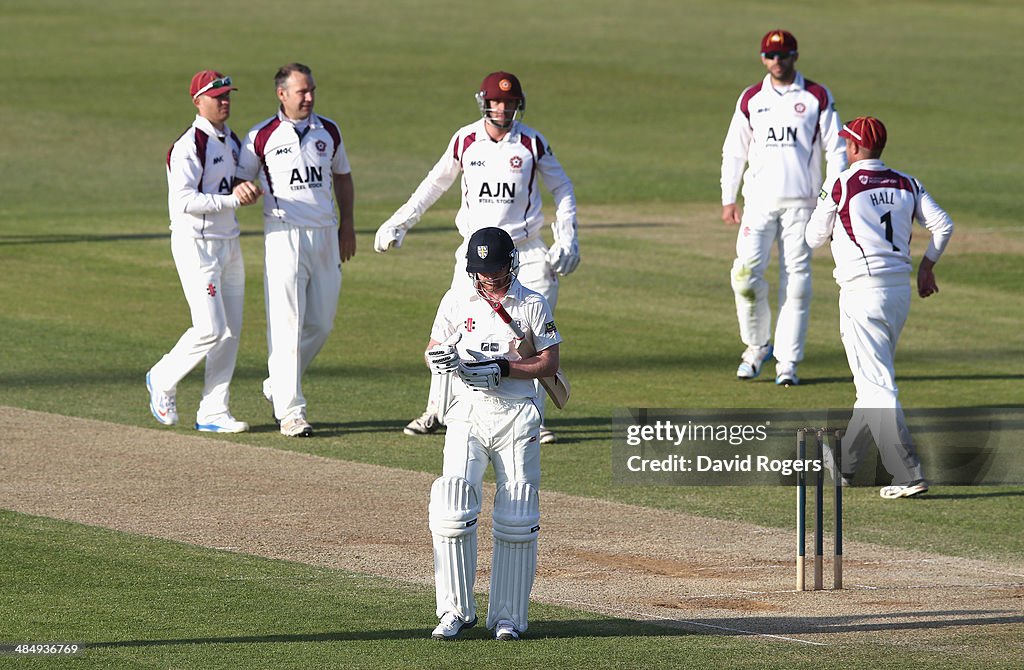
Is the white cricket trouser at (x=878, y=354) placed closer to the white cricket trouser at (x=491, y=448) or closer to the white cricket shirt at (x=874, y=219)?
the white cricket shirt at (x=874, y=219)

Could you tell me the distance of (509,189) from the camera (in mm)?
11969

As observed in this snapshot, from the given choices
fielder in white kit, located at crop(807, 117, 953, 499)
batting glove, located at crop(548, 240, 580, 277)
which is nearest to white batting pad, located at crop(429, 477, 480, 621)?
fielder in white kit, located at crop(807, 117, 953, 499)

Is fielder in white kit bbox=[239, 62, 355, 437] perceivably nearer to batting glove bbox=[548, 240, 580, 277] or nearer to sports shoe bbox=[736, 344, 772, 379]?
batting glove bbox=[548, 240, 580, 277]

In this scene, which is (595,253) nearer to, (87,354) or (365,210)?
(365,210)

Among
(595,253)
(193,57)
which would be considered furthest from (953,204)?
(193,57)

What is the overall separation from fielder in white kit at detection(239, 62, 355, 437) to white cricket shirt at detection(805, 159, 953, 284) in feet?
10.8

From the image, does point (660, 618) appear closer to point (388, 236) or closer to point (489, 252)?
point (489, 252)

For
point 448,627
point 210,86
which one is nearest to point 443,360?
point 448,627

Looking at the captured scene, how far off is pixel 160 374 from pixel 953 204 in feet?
44.9

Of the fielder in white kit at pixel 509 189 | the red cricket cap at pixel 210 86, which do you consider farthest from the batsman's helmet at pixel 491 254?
the red cricket cap at pixel 210 86

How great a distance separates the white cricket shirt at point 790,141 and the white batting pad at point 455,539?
273 inches

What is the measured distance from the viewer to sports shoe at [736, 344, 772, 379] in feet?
→ 47.3

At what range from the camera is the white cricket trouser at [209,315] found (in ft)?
40.2

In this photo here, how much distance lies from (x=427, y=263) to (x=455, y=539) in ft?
38.9
